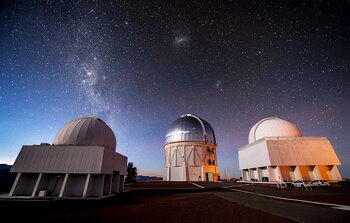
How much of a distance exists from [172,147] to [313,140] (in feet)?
107

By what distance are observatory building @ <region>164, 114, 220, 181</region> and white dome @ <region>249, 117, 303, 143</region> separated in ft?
41.2

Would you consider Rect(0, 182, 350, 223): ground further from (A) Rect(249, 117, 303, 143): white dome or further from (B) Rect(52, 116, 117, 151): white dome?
(A) Rect(249, 117, 303, 143): white dome

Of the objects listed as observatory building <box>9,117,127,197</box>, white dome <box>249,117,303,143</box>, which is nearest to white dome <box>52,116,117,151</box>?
observatory building <box>9,117,127,197</box>

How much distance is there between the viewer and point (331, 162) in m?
31.2

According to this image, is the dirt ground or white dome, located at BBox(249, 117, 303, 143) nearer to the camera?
the dirt ground

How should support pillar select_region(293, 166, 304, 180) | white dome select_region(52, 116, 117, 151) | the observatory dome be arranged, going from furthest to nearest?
the observatory dome, support pillar select_region(293, 166, 304, 180), white dome select_region(52, 116, 117, 151)

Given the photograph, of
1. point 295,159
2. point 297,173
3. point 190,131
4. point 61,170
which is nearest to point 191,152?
point 190,131

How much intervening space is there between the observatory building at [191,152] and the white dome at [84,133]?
2830 cm

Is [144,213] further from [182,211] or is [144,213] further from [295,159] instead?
[295,159]

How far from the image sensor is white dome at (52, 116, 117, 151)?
18656 millimetres

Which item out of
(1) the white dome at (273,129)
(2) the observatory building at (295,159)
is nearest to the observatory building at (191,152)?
(1) the white dome at (273,129)

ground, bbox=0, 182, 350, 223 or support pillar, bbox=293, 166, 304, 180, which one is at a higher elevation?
support pillar, bbox=293, 166, 304, 180

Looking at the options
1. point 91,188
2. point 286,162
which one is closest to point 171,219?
point 91,188

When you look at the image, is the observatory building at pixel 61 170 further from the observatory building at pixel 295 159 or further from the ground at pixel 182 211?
the observatory building at pixel 295 159
